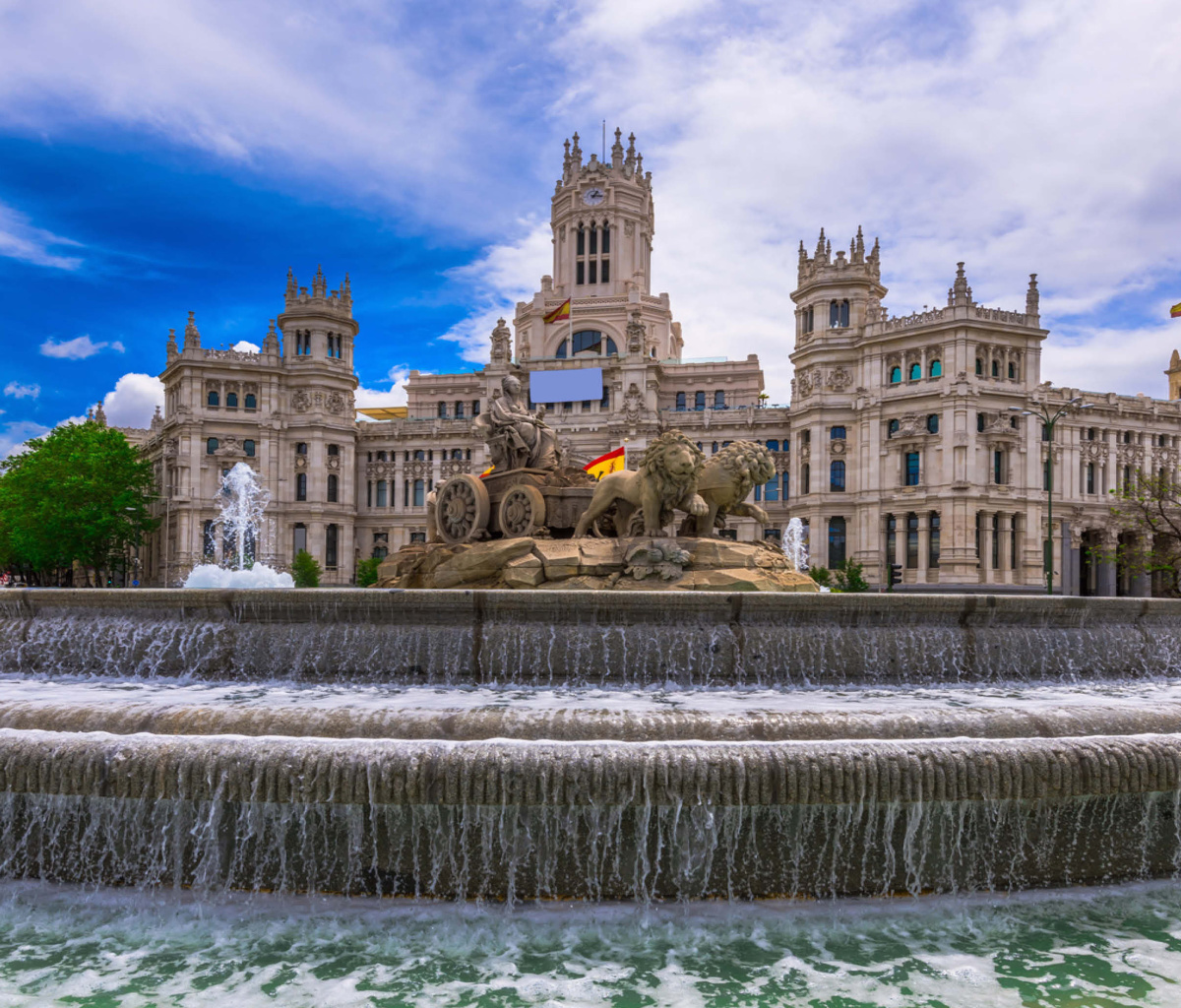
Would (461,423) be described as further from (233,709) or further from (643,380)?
(233,709)

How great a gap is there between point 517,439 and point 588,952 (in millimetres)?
12849

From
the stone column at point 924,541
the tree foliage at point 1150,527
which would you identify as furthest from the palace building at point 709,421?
the tree foliage at point 1150,527

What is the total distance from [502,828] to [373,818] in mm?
934

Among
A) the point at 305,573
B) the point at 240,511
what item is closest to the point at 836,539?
the point at 305,573

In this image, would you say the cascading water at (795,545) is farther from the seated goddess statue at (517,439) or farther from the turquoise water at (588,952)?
the turquoise water at (588,952)

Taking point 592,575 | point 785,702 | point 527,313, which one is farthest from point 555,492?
point 527,313

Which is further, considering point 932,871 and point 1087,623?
point 1087,623

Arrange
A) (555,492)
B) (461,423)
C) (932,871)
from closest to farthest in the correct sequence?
(932,871), (555,492), (461,423)

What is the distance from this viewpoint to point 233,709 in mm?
6676

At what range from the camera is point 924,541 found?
2505 inches

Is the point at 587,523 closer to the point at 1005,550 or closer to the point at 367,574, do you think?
the point at 367,574

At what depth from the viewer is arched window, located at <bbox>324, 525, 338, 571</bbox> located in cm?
7712

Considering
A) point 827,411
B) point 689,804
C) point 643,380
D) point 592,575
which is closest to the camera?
point 689,804

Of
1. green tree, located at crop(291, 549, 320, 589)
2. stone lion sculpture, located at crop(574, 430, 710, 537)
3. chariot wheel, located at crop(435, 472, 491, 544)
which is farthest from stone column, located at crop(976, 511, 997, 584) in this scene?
chariot wheel, located at crop(435, 472, 491, 544)
